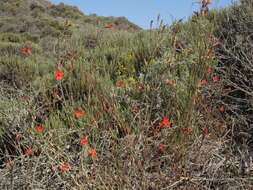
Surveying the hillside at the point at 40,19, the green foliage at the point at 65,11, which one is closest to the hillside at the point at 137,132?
the hillside at the point at 40,19

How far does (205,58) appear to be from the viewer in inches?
102

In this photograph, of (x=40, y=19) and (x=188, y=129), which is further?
(x=40, y=19)

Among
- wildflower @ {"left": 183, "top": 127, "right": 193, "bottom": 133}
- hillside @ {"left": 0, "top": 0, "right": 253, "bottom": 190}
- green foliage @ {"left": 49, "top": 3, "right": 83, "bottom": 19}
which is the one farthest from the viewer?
green foliage @ {"left": 49, "top": 3, "right": 83, "bottom": 19}

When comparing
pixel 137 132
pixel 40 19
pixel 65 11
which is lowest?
pixel 137 132

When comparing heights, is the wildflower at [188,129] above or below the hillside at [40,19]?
below

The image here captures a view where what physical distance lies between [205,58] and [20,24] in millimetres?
12756

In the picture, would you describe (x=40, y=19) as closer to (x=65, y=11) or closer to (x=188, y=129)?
(x=65, y=11)

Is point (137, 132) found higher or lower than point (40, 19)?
lower

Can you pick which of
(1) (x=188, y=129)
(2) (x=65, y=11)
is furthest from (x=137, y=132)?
(2) (x=65, y=11)

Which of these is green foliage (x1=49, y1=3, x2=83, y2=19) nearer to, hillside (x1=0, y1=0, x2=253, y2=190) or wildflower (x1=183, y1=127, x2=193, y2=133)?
hillside (x1=0, y1=0, x2=253, y2=190)

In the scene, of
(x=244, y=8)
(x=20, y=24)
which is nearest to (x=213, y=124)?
(x=244, y=8)

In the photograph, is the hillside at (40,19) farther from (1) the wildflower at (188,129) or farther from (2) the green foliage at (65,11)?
(1) the wildflower at (188,129)

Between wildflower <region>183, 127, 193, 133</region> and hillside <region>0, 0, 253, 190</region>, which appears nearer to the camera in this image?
hillside <region>0, 0, 253, 190</region>

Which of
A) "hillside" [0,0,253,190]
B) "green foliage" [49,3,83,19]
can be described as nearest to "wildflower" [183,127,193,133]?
"hillside" [0,0,253,190]
